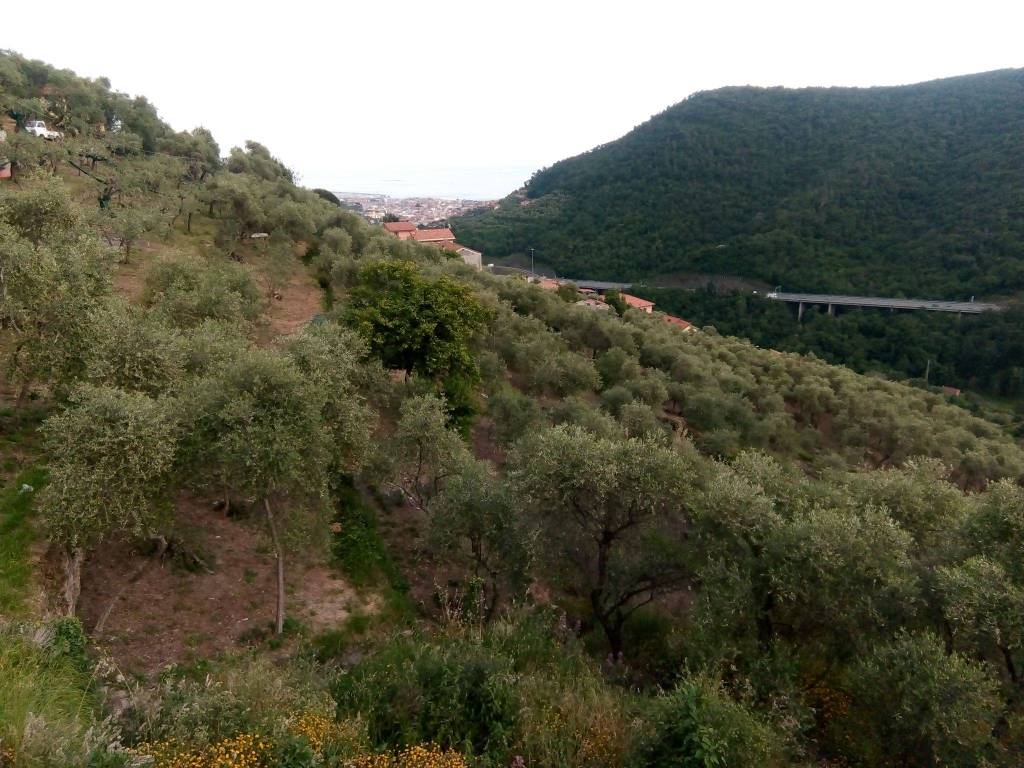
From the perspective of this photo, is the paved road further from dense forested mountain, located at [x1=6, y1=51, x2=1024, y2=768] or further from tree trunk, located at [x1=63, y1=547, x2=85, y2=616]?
tree trunk, located at [x1=63, y1=547, x2=85, y2=616]

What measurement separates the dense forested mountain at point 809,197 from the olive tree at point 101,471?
8717cm

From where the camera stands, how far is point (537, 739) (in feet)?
25.6

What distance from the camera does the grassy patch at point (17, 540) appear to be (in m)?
9.40

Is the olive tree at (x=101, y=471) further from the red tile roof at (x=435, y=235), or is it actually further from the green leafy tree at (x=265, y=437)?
the red tile roof at (x=435, y=235)

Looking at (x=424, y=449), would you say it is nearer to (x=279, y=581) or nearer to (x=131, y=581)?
(x=279, y=581)

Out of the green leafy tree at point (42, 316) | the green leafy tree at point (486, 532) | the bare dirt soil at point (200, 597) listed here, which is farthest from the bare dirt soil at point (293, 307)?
the green leafy tree at point (486, 532)

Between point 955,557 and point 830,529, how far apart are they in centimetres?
282

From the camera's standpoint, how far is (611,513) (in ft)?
40.4

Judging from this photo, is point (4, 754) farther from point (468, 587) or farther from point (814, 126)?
point (814, 126)

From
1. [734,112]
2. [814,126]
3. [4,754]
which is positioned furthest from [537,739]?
[734,112]

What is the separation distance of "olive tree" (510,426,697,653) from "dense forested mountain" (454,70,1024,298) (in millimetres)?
79078

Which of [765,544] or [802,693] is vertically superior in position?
[765,544]

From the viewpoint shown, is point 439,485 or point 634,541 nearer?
point 634,541

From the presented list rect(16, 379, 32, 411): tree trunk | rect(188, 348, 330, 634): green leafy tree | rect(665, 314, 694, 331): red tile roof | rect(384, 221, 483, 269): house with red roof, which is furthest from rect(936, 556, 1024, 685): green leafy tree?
rect(384, 221, 483, 269): house with red roof
